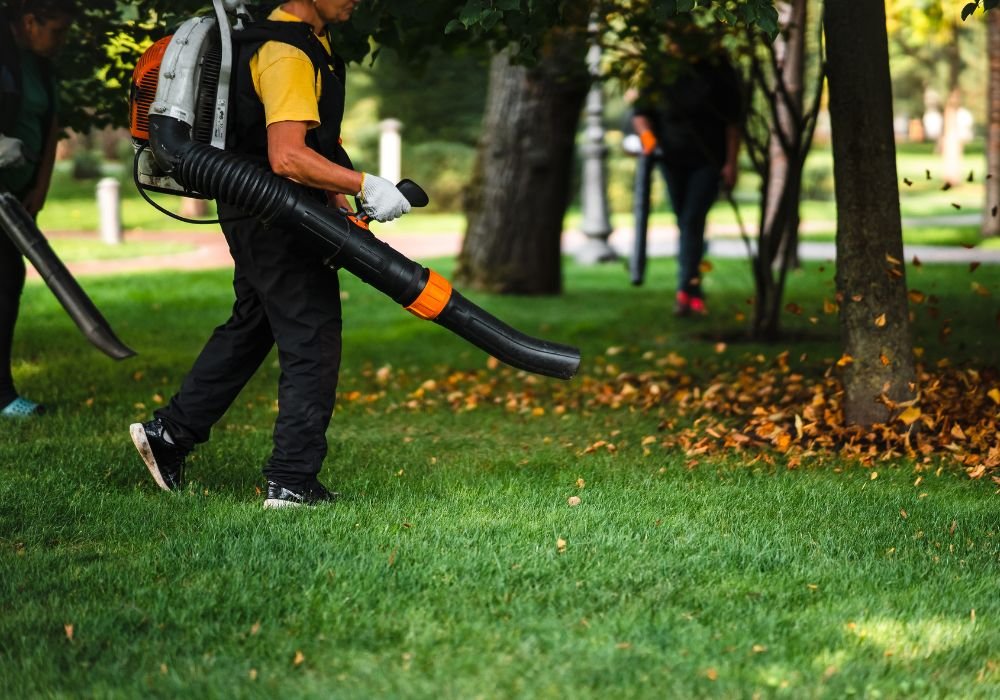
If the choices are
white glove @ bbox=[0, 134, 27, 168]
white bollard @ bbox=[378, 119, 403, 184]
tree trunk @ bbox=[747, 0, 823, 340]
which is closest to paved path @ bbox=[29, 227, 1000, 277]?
white bollard @ bbox=[378, 119, 403, 184]

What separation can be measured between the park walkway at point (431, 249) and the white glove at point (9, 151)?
850 centimetres

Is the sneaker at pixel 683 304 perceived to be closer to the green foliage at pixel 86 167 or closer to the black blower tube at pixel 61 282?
the black blower tube at pixel 61 282

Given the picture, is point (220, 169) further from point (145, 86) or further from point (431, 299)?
point (431, 299)

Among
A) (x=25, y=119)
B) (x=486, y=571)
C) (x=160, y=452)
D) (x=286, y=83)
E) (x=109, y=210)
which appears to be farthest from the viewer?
(x=109, y=210)

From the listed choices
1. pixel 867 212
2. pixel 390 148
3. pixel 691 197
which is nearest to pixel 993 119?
pixel 691 197

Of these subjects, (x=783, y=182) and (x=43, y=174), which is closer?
(x=43, y=174)

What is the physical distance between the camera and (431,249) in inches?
720

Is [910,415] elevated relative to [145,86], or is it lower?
lower

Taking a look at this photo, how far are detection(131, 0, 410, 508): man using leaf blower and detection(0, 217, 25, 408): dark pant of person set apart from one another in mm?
1929

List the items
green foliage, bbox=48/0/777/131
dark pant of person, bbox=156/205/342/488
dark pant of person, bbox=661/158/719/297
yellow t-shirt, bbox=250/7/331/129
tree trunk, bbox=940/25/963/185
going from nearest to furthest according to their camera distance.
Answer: yellow t-shirt, bbox=250/7/331/129 → dark pant of person, bbox=156/205/342/488 → green foliage, bbox=48/0/777/131 → dark pant of person, bbox=661/158/719/297 → tree trunk, bbox=940/25/963/185

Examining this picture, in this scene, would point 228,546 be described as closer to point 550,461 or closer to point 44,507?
point 44,507

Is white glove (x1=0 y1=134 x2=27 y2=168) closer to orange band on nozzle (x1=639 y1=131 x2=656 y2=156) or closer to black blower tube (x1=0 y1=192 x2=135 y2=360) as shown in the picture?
black blower tube (x1=0 y1=192 x2=135 y2=360)

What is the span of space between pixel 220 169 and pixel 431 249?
14144 mm

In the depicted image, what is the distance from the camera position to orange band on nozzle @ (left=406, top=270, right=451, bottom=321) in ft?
14.3
